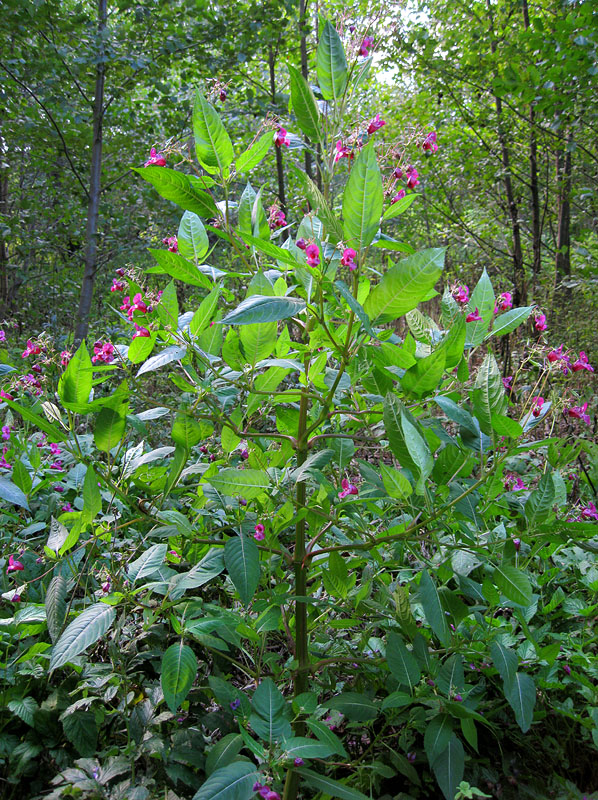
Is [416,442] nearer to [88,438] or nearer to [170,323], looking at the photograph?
[170,323]

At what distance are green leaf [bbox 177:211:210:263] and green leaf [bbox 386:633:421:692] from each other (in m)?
0.88

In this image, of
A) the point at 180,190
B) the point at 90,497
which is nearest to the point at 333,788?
the point at 90,497

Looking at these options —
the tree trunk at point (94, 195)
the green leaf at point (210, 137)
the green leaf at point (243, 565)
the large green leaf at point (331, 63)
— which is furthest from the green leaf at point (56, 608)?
the tree trunk at point (94, 195)

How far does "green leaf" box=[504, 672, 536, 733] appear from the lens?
106 cm

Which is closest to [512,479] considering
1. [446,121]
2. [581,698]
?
[581,698]

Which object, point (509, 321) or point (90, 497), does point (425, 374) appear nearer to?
point (509, 321)

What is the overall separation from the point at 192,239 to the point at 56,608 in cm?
78

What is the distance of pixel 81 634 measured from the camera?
0.95 m

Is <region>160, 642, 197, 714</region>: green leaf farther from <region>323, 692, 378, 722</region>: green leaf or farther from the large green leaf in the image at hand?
the large green leaf

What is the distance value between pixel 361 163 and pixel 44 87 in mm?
4163

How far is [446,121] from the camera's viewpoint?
19.5ft

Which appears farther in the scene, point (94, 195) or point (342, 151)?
point (94, 195)

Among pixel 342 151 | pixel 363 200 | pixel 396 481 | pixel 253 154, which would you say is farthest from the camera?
pixel 342 151

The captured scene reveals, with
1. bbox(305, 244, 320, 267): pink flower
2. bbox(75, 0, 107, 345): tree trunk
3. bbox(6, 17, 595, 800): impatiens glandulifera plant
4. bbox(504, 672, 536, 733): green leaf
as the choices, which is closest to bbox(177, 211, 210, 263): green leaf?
bbox(6, 17, 595, 800): impatiens glandulifera plant
